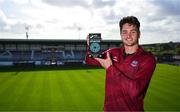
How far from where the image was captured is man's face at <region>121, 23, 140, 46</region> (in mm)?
3842

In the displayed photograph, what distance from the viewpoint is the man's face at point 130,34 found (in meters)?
3.84

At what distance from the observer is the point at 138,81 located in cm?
369

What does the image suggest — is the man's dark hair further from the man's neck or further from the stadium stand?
the stadium stand

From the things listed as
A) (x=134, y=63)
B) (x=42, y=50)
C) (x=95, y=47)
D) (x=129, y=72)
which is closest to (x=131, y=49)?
(x=134, y=63)

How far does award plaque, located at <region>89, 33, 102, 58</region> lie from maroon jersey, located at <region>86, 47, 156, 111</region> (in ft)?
0.94

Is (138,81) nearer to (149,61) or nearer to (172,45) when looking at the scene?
(149,61)

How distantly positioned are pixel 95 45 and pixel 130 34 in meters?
0.58

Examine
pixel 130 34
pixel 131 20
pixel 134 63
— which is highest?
pixel 131 20

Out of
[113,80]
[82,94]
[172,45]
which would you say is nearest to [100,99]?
[82,94]

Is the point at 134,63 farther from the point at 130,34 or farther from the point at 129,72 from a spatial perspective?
the point at 130,34

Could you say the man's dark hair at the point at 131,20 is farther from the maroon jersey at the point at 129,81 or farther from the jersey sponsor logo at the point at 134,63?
the jersey sponsor logo at the point at 134,63

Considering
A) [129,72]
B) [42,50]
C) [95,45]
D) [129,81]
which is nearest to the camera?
[129,81]

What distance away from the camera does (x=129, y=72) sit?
151 inches

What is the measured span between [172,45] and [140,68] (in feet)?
436
